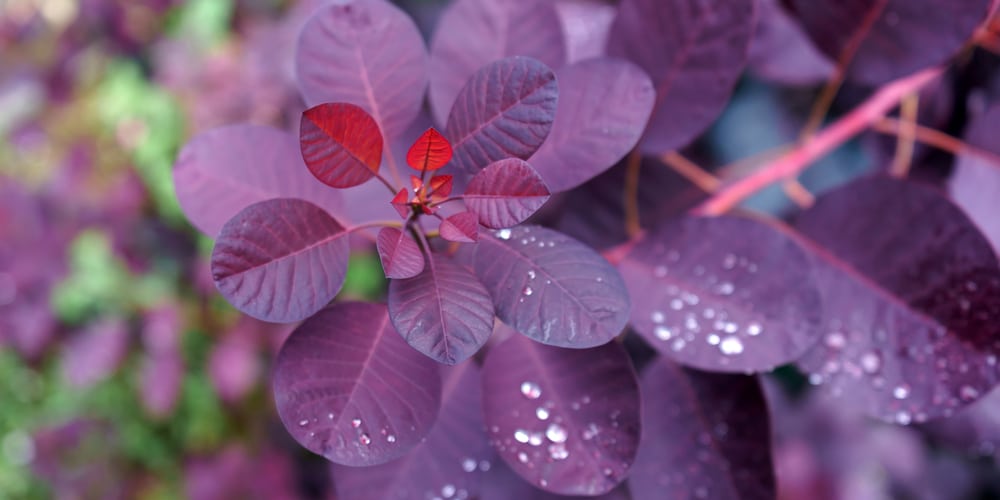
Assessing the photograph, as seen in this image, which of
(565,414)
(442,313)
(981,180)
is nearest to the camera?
(442,313)

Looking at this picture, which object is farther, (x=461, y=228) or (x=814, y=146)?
(x=814, y=146)

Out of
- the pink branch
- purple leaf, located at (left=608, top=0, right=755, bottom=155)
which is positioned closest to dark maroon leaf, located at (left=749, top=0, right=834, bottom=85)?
the pink branch

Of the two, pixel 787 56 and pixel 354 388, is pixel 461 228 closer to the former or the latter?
pixel 354 388

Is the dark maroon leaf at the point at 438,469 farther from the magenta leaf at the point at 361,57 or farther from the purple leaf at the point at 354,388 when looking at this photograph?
the magenta leaf at the point at 361,57

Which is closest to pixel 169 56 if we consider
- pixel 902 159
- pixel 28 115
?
pixel 28 115

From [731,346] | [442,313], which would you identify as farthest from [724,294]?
[442,313]

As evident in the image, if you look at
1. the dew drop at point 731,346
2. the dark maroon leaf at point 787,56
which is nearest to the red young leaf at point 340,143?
the dew drop at point 731,346
